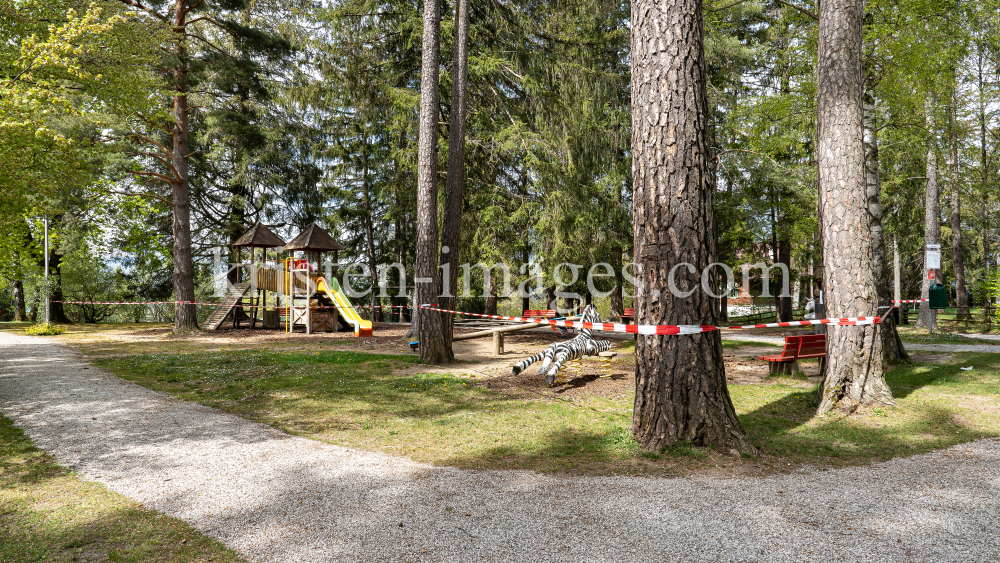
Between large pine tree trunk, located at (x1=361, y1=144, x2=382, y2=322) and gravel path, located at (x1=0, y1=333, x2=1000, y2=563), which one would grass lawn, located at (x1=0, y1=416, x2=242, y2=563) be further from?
large pine tree trunk, located at (x1=361, y1=144, x2=382, y2=322)

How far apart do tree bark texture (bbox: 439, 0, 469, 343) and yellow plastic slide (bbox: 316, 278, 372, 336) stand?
5.96 m

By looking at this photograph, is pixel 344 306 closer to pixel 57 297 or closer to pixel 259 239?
pixel 259 239

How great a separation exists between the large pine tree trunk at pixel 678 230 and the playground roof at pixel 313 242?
53.4ft

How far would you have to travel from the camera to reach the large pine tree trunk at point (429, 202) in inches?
398

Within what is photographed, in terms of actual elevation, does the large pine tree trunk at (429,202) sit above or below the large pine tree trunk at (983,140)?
below

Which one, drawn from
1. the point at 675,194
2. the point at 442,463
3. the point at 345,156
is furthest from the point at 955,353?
the point at 345,156

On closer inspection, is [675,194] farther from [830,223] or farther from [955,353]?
[955,353]

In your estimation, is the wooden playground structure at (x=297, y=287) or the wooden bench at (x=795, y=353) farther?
the wooden playground structure at (x=297, y=287)

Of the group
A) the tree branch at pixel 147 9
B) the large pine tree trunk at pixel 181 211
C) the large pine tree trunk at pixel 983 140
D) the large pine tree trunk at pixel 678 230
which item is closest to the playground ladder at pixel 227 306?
the large pine tree trunk at pixel 181 211

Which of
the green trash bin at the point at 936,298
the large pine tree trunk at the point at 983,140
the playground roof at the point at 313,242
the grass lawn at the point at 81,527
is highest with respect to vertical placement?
the large pine tree trunk at the point at 983,140

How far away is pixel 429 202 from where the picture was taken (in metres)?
10.5

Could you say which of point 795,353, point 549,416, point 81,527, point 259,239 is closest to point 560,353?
point 549,416

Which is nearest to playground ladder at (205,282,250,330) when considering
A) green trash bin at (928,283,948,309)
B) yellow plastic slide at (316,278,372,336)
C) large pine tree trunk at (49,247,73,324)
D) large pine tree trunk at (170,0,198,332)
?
large pine tree trunk at (170,0,198,332)

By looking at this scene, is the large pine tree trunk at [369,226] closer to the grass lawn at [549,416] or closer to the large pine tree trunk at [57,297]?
the large pine tree trunk at [57,297]
